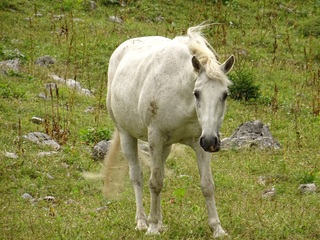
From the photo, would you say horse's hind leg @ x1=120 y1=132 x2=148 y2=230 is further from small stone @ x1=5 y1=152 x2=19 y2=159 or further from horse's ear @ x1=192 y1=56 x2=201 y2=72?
horse's ear @ x1=192 y1=56 x2=201 y2=72

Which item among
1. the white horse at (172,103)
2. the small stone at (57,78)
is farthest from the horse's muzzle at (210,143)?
the small stone at (57,78)

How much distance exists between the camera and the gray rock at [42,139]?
11508 mm

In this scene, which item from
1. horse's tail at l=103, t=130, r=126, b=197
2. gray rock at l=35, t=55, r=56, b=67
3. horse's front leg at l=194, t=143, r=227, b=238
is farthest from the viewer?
gray rock at l=35, t=55, r=56, b=67

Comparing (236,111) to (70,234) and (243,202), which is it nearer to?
(243,202)

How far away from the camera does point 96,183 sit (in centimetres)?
1053

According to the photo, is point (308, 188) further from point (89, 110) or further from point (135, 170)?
point (89, 110)

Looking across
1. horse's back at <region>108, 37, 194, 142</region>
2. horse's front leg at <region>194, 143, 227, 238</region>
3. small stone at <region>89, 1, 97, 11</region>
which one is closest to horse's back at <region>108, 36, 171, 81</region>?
horse's back at <region>108, 37, 194, 142</region>

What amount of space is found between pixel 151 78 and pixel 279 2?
1412 cm

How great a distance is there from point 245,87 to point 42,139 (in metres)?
4.85

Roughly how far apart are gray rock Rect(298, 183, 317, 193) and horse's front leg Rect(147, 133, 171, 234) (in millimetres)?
2551

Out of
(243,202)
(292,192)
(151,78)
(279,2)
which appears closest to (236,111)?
(292,192)

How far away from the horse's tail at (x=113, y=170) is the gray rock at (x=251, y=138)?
262 cm

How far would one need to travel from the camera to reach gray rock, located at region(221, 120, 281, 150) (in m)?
12.1

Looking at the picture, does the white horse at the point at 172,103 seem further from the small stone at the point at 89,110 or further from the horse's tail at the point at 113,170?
the small stone at the point at 89,110
